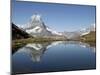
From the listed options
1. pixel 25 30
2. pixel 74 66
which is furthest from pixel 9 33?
pixel 74 66

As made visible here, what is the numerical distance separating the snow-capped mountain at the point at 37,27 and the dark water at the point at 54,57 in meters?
0.14

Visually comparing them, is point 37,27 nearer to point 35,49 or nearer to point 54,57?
point 35,49

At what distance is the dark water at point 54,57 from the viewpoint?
2703mm

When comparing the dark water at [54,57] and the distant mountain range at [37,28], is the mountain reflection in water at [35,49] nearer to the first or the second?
the dark water at [54,57]

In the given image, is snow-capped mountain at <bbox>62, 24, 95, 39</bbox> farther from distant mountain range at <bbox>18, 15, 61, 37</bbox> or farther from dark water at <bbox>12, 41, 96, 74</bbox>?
distant mountain range at <bbox>18, 15, 61, 37</bbox>

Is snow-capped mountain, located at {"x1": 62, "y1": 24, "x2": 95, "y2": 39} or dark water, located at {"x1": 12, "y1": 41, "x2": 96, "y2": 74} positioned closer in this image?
dark water, located at {"x1": 12, "y1": 41, "x2": 96, "y2": 74}

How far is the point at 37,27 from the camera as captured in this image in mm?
2793

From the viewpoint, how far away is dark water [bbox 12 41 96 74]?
2703mm

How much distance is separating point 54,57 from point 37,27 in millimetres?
429

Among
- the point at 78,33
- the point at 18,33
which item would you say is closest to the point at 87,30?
the point at 78,33

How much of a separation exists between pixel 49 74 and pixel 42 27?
585 mm

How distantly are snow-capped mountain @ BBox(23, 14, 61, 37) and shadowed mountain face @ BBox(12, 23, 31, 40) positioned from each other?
0.05 m

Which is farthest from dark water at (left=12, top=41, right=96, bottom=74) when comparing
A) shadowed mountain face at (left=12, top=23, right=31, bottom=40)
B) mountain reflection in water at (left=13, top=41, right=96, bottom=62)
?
shadowed mountain face at (left=12, top=23, right=31, bottom=40)

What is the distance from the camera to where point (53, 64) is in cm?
283
